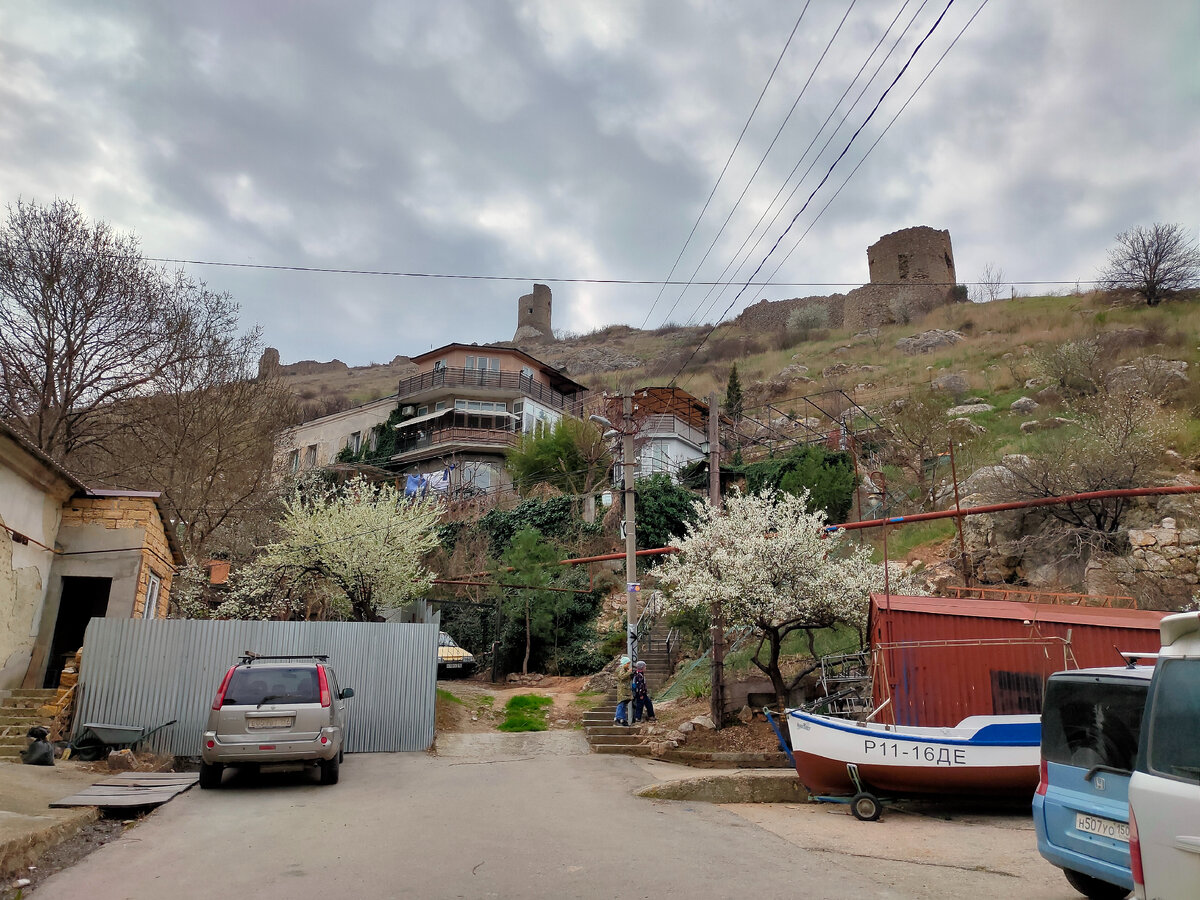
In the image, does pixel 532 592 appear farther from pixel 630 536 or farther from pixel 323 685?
pixel 323 685

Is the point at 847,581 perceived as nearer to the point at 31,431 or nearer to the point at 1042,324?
the point at 31,431

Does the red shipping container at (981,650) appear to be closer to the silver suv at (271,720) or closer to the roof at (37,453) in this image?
the silver suv at (271,720)

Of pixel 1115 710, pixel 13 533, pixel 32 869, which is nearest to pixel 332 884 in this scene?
pixel 32 869

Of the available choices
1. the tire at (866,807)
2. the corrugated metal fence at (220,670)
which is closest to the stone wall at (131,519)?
the corrugated metal fence at (220,670)

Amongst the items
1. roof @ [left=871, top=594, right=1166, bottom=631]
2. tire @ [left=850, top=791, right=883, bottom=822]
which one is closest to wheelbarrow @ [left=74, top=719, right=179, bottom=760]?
tire @ [left=850, top=791, right=883, bottom=822]

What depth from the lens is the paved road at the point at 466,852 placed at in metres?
5.80

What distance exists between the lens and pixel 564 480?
38062 mm

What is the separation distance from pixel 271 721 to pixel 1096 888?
8924mm

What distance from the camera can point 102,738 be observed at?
11578mm

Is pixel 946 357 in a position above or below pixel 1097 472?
above

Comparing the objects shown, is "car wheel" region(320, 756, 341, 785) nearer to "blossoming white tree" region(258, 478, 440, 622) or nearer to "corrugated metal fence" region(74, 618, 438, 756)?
"corrugated metal fence" region(74, 618, 438, 756)

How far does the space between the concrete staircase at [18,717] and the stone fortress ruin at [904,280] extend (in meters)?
62.5

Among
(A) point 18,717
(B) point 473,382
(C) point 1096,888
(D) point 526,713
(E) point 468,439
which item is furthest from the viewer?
(B) point 473,382

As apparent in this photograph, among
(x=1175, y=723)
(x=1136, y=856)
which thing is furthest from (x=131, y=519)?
(x=1175, y=723)
